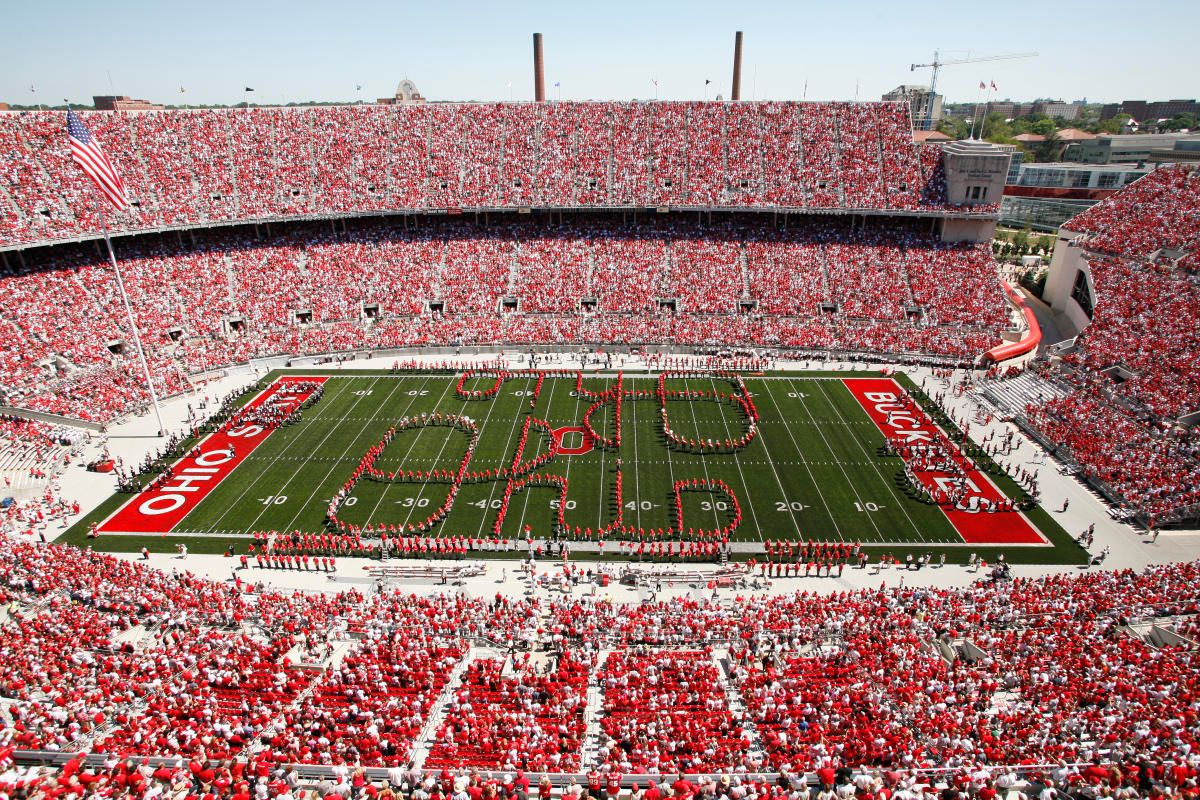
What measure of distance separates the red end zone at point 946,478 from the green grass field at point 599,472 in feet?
1.47

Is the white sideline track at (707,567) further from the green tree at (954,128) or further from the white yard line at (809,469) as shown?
the green tree at (954,128)

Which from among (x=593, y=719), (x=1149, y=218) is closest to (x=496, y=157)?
(x=1149, y=218)

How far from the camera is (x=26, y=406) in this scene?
3048 centimetres

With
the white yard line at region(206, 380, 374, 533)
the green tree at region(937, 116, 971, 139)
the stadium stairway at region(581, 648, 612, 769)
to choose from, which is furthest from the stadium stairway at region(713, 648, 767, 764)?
the green tree at region(937, 116, 971, 139)

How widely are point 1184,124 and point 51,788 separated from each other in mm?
166040

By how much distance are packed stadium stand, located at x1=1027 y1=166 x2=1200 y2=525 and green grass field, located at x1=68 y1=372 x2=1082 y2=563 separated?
162 inches

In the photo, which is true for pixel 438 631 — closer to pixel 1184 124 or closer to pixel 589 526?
pixel 589 526

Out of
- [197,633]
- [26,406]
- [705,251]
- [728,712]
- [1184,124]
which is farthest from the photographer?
[1184,124]

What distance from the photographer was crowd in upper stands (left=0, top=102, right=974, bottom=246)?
43781mm

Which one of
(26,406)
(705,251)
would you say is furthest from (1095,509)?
(26,406)

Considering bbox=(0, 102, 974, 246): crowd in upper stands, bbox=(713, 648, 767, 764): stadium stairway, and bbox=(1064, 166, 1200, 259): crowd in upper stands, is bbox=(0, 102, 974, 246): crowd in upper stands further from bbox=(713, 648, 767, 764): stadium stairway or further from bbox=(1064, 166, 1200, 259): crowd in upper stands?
bbox=(713, 648, 767, 764): stadium stairway

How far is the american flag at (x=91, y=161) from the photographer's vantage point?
24688 millimetres

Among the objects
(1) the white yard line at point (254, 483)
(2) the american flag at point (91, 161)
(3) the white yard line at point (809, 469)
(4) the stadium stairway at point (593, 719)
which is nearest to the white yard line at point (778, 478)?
(3) the white yard line at point (809, 469)

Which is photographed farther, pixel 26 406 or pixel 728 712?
pixel 26 406
